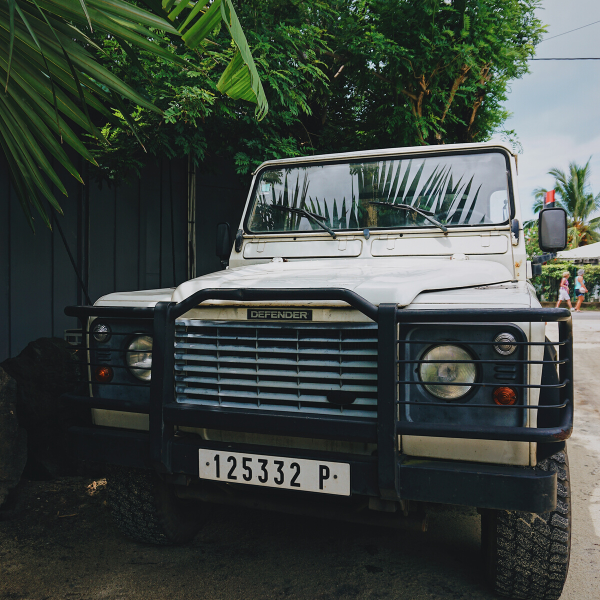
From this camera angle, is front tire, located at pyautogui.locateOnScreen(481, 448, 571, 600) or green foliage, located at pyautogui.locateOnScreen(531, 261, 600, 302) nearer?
front tire, located at pyautogui.locateOnScreen(481, 448, 571, 600)

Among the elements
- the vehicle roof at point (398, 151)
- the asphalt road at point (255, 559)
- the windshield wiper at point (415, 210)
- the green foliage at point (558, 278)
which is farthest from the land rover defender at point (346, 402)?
the green foliage at point (558, 278)

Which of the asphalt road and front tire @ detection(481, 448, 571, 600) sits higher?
front tire @ detection(481, 448, 571, 600)

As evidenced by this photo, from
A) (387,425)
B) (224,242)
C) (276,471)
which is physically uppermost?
(224,242)

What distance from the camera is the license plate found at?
199 centimetres

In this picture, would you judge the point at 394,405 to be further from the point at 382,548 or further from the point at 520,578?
the point at 382,548

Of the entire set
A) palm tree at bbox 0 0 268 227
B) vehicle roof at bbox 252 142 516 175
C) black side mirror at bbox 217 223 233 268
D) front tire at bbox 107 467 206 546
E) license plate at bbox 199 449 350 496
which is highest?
palm tree at bbox 0 0 268 227

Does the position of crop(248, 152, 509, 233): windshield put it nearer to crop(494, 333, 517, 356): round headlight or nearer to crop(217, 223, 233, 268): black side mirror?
crop(217, 223, 233, 268): black side mirror

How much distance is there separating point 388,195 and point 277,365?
5.06 ft

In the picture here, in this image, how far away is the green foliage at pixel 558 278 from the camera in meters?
24.0

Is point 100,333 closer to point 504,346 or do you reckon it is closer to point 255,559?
point 255,559

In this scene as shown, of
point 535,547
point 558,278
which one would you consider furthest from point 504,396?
point 558,278

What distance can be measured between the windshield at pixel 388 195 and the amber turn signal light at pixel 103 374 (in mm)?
1400

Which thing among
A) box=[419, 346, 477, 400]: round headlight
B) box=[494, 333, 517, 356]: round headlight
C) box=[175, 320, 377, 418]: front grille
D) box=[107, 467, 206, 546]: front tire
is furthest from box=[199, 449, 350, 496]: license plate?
box=[494, 333, 517, 356]: round headlight

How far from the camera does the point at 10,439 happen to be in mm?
3295
